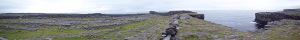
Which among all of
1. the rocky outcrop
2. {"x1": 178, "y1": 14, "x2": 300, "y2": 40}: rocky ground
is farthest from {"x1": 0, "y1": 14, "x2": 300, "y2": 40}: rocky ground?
the rocky outcrop

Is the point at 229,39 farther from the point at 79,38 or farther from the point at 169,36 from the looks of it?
the point at 79,38

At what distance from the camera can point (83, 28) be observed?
37.4m

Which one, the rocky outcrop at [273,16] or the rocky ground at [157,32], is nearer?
the rocky ground at [157,32]

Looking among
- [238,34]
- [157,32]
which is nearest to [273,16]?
[157,32]

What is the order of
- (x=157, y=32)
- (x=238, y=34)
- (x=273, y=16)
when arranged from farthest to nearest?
(x=273, y=16) → (x=157, y=32) → (x=238, y=34)

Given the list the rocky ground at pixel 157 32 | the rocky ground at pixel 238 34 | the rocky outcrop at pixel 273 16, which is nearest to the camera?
the rocky ground at pixel 238 34

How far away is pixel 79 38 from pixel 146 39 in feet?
37.6

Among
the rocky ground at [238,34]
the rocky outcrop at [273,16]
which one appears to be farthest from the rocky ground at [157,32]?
the rocky outcrop at [273,16]

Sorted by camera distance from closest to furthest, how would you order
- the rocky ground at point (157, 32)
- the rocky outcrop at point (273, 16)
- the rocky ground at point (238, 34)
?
the rocky ground at point (238, 34), the rocky ground at point (157, 32), the rocky outcrop at point (273, 16)

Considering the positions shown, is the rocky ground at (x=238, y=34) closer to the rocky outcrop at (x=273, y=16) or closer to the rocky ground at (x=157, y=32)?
the rocky ground at (x=157, y=32)

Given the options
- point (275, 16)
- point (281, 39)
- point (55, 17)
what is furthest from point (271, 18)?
point (55, 17)

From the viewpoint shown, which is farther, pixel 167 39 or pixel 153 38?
pixel 153 38

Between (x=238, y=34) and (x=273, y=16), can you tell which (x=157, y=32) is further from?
(x=273, y=16)

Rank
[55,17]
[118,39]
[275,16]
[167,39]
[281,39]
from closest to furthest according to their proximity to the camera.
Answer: [281,39] < [167,39] < [118,39] < [55,17] < [275,16]
